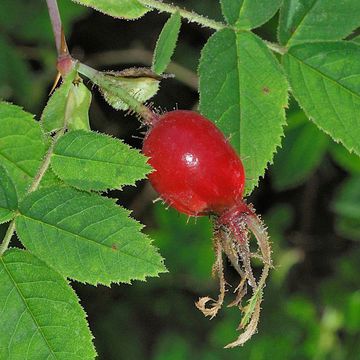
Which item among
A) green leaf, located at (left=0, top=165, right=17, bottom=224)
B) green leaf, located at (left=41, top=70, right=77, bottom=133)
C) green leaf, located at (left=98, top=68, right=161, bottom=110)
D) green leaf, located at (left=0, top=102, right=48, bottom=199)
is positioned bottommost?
green leaf, located at (left=0, top=165, right=17, bottom=224)

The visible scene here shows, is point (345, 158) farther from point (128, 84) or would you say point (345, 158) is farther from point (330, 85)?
point (128, 84)

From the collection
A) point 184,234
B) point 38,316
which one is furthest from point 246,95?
point 184,234

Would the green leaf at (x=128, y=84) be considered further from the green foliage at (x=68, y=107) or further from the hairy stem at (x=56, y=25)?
the hairy stem at (x=56, y=25)

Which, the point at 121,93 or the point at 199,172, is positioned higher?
the point at 121,93

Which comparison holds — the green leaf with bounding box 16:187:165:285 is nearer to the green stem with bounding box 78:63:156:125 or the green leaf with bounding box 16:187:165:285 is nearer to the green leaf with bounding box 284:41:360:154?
the green stem with bounding box 78:63:156:125

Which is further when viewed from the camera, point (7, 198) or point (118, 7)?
point (118, 7)

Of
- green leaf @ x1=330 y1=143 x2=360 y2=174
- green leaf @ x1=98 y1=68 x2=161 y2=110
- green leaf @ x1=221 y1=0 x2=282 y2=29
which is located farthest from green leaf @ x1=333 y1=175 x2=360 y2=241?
green leaf @ x1=98 y1=68 x2=161 y2=110

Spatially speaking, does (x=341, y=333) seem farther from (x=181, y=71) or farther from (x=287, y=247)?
(x=181, y=71)
